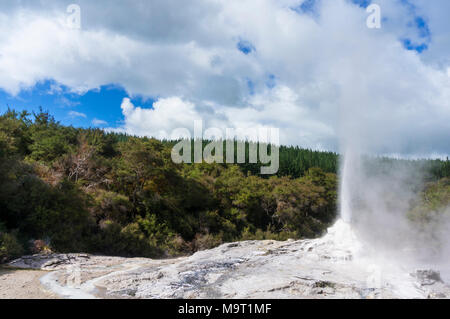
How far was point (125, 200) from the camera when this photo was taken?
18.8 m

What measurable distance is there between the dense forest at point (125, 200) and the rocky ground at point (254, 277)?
3.41 m

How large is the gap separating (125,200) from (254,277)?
12.9 m

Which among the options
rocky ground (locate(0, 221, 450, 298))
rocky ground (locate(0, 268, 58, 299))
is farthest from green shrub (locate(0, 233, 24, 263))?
rocky ground (locate(0, 268, 58, 299))

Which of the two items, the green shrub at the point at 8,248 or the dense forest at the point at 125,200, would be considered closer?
the green shrub at the point at 8,248

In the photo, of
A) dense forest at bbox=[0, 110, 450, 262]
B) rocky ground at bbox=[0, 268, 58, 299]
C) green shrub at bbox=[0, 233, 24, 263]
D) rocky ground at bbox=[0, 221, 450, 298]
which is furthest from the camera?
dense forest at bbox=[0, 110, 450, 262]

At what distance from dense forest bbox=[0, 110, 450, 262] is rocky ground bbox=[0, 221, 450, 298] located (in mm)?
3408

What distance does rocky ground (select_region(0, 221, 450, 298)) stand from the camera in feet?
21.3

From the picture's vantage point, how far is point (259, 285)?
6875 millimetres

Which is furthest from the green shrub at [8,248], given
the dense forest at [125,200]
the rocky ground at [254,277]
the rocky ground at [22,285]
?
the rocky ground at [22,285]

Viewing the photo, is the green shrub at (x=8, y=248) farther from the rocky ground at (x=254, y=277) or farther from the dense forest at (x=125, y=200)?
the rocky ground at (x=254, y=277)

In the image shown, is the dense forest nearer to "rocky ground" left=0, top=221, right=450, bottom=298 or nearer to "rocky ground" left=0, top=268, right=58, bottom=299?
"rocky ground" left=0, top=268, right=58, bottom=299

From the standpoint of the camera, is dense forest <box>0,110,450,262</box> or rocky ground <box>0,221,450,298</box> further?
dense forest <box>0,110,450,262</box>

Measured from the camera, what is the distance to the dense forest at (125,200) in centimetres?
1341
